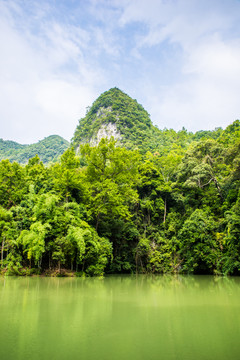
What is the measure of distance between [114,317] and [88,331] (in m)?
1.25

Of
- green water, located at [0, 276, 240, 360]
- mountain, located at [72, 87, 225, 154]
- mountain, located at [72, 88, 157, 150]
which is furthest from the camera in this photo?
mountain, located at [72, 88, 157, 150]

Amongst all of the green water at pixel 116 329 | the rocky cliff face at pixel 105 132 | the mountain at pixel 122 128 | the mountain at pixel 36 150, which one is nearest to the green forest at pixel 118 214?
the green water at pixel 116 329

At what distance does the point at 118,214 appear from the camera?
64.9ft

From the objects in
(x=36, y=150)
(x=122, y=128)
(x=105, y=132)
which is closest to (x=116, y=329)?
(x=122, y=128)

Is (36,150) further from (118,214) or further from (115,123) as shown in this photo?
(118,214)

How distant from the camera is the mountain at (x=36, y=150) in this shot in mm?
82750

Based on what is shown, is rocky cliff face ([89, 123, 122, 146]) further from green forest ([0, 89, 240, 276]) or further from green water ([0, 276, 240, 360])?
green water ([0, 276, 240, 360])

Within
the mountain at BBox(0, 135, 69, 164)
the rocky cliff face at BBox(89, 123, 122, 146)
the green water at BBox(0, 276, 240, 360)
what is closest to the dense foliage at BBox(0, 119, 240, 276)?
the green water at BBox(0, 276, 240, 360)

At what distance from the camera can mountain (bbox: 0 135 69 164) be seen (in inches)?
3258

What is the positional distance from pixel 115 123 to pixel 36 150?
41.4m

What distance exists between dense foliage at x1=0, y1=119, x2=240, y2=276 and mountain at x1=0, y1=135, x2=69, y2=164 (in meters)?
59.6

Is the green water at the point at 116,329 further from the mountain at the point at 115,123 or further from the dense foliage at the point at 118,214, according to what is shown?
the mountain at the point at 115,123

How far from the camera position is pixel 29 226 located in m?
15.7

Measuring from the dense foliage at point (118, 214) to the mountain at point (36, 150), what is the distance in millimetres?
59608
